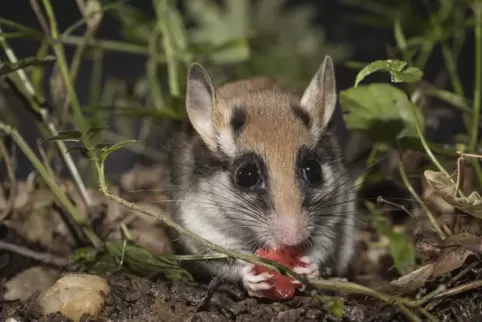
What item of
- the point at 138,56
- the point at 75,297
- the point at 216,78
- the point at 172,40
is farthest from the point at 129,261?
the point at 138,56

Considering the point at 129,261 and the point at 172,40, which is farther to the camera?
the point at 172,40

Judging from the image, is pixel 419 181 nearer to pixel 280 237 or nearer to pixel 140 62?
pixel 280 237

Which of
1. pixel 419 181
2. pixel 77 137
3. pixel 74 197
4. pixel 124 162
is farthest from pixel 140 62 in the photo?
pixel 77 137

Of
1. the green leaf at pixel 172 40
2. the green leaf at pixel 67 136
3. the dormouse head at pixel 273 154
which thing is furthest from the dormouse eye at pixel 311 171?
the green leaf at pixel 172 40

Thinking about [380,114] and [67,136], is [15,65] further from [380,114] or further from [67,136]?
[380,114]

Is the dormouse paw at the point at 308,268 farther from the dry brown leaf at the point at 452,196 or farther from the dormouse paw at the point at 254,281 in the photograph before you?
the dry brown leaf at the point at 452,196
